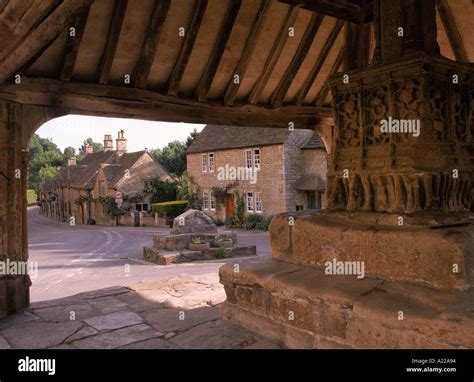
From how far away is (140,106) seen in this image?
625 centimetres

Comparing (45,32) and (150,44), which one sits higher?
(150,44)

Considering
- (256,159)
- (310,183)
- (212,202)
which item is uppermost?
(256,159)

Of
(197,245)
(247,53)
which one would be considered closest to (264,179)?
(197,245)

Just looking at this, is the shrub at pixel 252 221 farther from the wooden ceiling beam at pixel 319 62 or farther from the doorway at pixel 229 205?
the wooden ceiling beam at pixel 319 62

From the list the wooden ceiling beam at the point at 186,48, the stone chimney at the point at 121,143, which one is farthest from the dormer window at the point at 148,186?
the wooden ceiling beam at the point at 186,48

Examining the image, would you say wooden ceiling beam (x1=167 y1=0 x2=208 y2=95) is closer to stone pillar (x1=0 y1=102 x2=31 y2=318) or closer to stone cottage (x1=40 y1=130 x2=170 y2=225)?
stone pillar (x1=0 y1=102 x2=31 y2=318)

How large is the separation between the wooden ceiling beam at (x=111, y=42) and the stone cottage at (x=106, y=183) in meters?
27.5

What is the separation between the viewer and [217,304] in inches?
190

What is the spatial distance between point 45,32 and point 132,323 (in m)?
2.86

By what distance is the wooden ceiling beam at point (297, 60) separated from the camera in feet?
19.9

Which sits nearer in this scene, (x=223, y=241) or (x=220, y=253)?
(x=220, y=253)

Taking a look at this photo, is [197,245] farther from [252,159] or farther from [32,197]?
[32,197]
